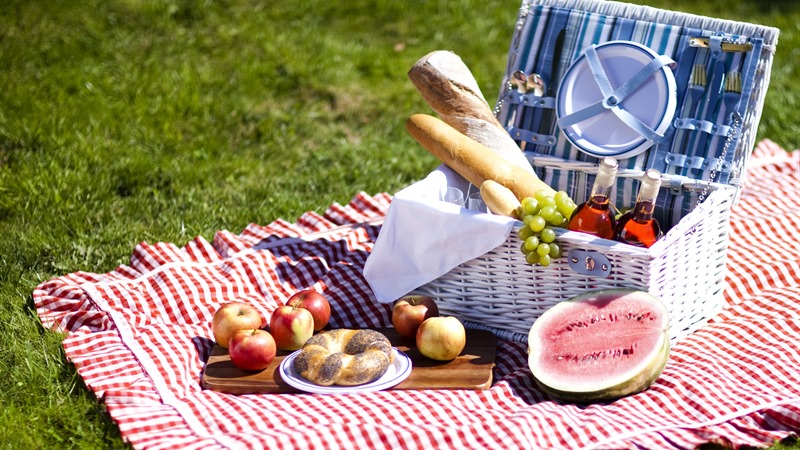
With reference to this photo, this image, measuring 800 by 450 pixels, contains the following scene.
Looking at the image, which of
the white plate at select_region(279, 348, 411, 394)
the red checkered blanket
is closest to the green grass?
the red checkered blanket

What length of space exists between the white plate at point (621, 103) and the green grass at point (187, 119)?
132 centimetres

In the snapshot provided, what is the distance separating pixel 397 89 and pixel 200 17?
149 cm

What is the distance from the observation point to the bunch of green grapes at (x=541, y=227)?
10.3 ft

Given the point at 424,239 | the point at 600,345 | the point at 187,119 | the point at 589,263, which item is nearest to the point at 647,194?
the point at 589,263

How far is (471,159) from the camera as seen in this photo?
373 centimetres

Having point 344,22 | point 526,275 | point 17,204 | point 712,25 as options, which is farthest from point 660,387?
point 344,22

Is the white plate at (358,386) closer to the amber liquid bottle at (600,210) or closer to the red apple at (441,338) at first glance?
the red apple at (441,338)

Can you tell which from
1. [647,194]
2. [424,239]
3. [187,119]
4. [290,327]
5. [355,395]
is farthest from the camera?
[187,119]

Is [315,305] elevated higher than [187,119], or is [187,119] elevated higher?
[187,119]

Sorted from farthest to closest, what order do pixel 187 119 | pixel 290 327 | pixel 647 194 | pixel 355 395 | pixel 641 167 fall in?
pixel 187 119, pixel 641 167, pixel 290 327, pixel 647 194, pixel 355 395

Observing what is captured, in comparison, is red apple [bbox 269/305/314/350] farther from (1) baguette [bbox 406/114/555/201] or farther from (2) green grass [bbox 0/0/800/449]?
(1) baguette [bbox 406/114/555/201]

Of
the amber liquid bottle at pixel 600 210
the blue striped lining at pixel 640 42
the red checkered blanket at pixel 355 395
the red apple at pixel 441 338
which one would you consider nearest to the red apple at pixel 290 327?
the red checkered blanket at pixel 355 395

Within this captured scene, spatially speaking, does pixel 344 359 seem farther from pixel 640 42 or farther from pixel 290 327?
pixel 640 42

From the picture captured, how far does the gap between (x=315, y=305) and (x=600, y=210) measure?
1.05m
